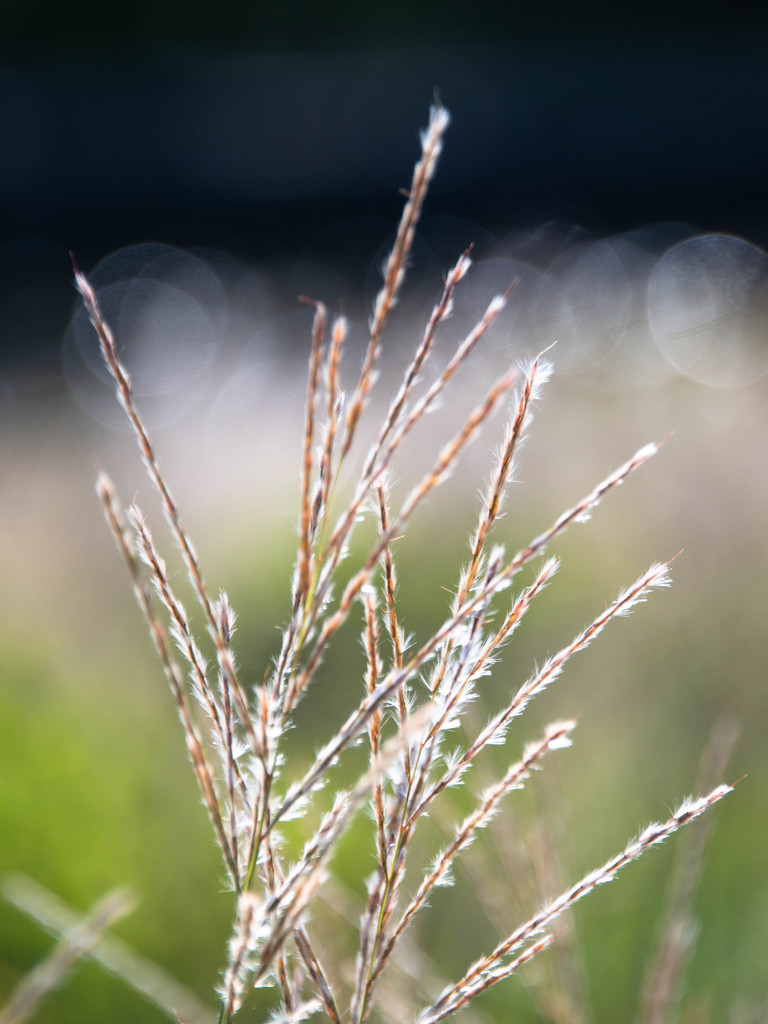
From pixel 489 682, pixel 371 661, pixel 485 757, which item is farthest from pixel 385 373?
pixel 371 661

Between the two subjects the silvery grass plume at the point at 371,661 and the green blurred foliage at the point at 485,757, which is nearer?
the silvery grass plume at the point at 371,661

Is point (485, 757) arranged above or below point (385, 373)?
below

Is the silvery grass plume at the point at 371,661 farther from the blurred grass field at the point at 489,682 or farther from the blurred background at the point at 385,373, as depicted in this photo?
the blurred grass field at the point at 489,682

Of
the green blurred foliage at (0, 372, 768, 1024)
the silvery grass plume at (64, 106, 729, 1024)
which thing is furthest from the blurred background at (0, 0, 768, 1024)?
the silvery grass plume at (64, 106, 729, 1024)

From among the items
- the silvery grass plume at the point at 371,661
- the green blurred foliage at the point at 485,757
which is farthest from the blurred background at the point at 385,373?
the silvery grass plume at the point at 371,661

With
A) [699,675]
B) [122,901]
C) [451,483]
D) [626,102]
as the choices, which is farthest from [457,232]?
[122,901]

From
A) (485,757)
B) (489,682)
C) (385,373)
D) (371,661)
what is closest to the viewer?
(371,661)

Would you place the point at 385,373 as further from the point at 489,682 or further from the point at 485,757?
the point at 485,757
